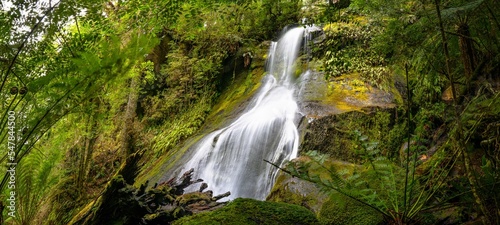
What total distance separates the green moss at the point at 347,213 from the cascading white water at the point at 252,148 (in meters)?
3.15

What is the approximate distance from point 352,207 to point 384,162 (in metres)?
0.41

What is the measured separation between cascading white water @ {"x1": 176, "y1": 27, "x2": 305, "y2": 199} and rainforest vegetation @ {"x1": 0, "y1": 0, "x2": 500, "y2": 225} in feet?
1.42

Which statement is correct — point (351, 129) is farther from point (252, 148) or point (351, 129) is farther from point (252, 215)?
point (252, 215)

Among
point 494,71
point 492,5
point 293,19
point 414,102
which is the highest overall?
point 293,19

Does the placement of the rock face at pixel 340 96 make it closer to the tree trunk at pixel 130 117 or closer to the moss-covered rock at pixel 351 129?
the moss-covered rock at pixel 351 129

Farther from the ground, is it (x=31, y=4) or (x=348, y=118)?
(x=31, y=4)

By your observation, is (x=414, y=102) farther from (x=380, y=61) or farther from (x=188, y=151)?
(x=188, y=151)

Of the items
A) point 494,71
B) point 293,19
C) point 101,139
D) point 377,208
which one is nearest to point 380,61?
point 293,19

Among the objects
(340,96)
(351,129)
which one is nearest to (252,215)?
(351,129)

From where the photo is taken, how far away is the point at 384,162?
7.84 ft

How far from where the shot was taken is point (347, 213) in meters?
2.26

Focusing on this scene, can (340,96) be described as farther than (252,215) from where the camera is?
Yes

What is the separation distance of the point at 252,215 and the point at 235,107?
6846mm

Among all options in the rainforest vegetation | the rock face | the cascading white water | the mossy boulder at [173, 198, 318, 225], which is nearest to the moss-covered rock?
the rainforest vegetation
